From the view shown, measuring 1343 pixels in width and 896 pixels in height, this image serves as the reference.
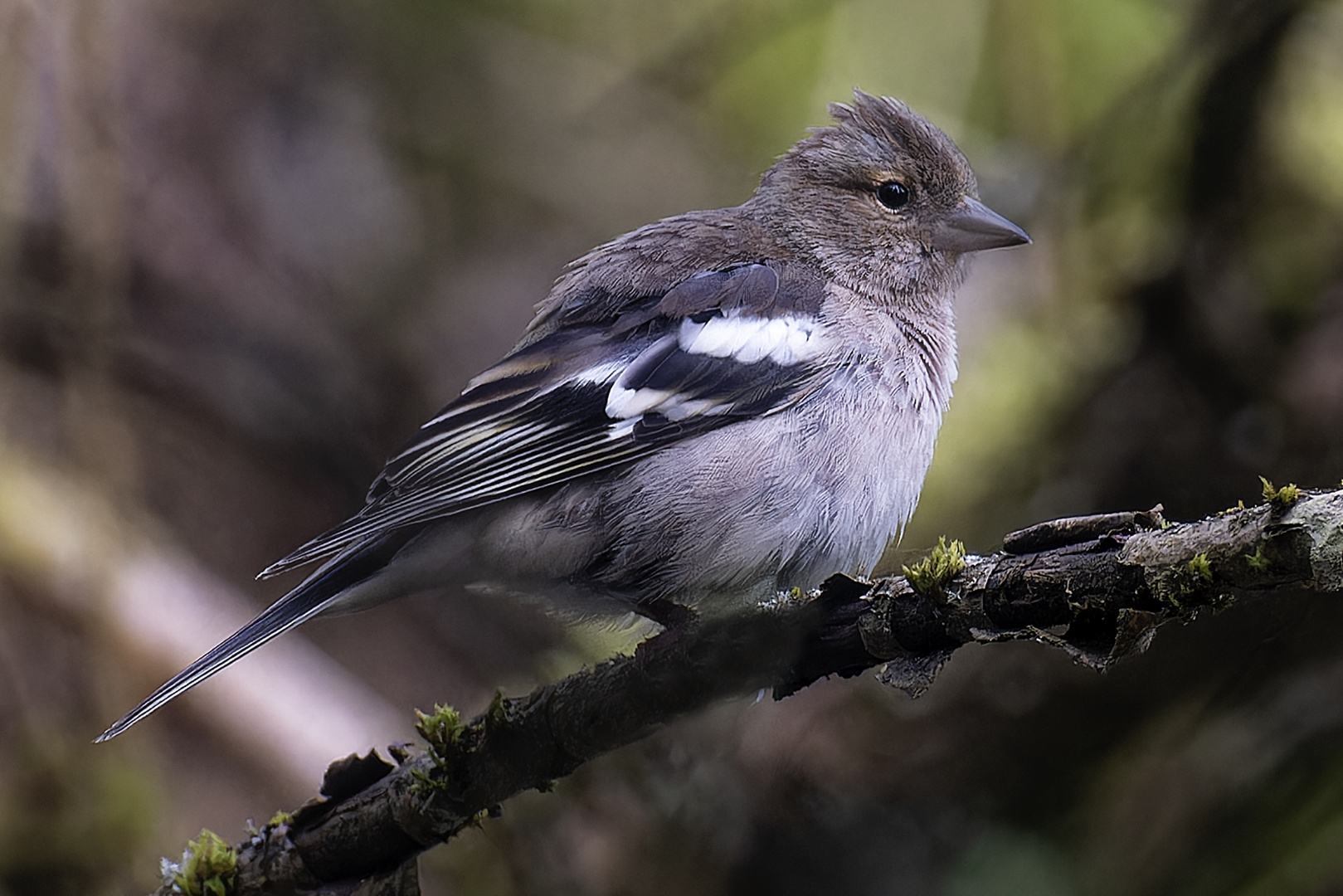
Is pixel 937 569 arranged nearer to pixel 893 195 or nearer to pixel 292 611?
pixel 292 611

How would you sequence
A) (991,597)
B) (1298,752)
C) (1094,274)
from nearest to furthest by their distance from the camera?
(991,597), (1298,752), (1094,274)

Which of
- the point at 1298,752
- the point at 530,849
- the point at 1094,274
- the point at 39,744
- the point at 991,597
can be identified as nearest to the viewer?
the point at 991,597

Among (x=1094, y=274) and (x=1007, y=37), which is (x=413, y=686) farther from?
(x=1007, y=37)

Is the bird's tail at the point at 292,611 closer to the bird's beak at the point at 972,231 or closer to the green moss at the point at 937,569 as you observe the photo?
the green moss at the point at 937,569

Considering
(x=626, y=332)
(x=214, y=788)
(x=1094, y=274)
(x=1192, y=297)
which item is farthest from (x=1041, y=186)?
(x=214, y=788)

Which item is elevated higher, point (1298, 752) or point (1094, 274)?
point (1094, 274)

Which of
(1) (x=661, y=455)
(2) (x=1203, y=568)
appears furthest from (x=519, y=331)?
(2) (x=1203, y=568)

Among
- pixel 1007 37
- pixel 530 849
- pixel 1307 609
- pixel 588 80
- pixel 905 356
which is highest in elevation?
pixel 588 80
